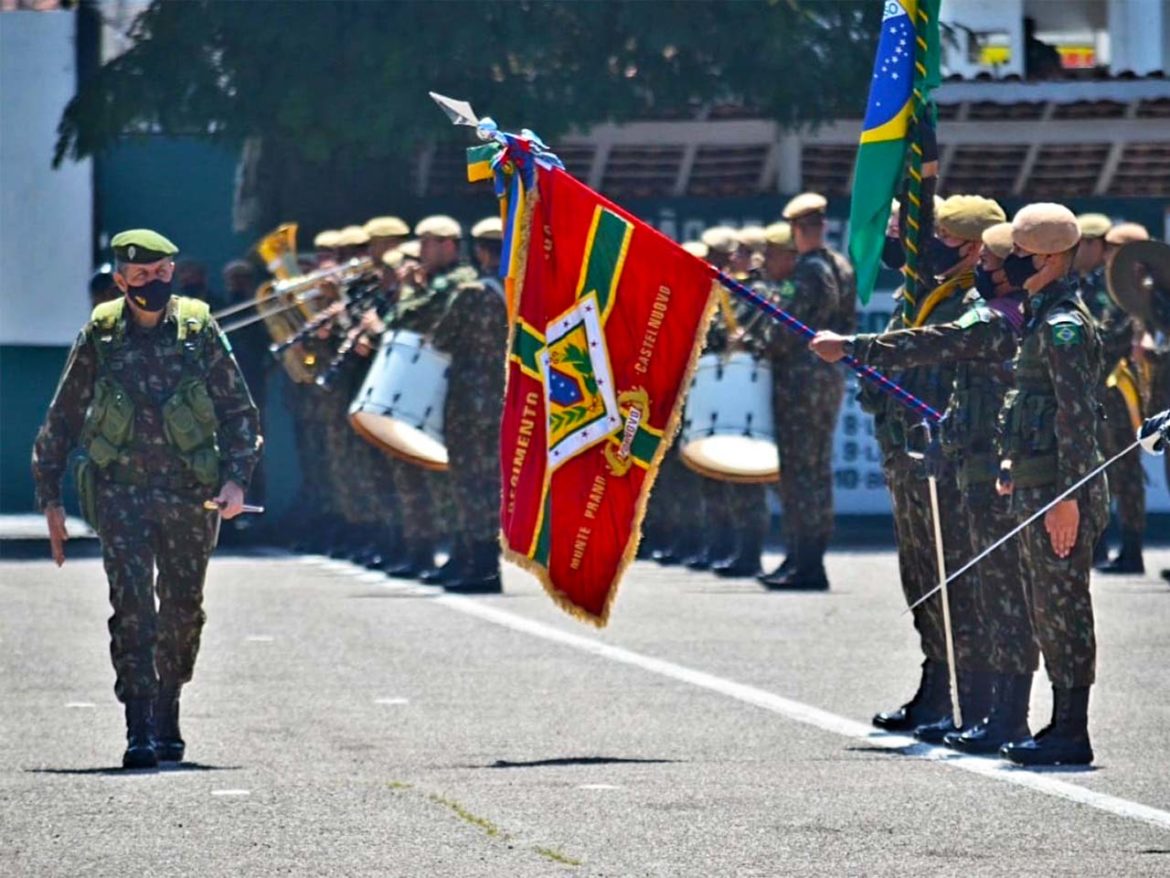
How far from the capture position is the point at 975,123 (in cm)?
2559

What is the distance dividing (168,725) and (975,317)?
3.16 meters

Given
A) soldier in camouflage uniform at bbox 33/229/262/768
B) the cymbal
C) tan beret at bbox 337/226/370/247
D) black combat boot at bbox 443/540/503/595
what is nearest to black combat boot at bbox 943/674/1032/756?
soldier in camouflage uniform at bbox 33/229/262/768

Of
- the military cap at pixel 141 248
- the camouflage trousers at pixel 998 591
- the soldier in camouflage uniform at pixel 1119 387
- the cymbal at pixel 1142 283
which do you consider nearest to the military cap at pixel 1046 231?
the camouflage trousers at pixel 998 591

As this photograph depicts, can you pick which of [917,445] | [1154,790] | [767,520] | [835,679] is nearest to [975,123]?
[767,520]

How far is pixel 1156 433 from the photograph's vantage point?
32.1 ft

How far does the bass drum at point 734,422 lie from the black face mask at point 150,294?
8133 millimetres

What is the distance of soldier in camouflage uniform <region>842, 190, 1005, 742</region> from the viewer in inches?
457

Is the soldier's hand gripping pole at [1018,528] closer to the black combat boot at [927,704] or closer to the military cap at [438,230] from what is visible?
the black combat boot at [927,704]

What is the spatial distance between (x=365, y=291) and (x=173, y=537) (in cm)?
1045

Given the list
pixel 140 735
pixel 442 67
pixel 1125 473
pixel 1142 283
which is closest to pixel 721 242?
pixel 1125 473

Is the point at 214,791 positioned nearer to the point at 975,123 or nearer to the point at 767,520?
the point at 767,520

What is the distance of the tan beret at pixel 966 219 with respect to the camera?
1160 centimetres

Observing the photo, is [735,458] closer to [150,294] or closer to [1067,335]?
[150,294]

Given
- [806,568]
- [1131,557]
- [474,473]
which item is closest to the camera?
[806,568]
